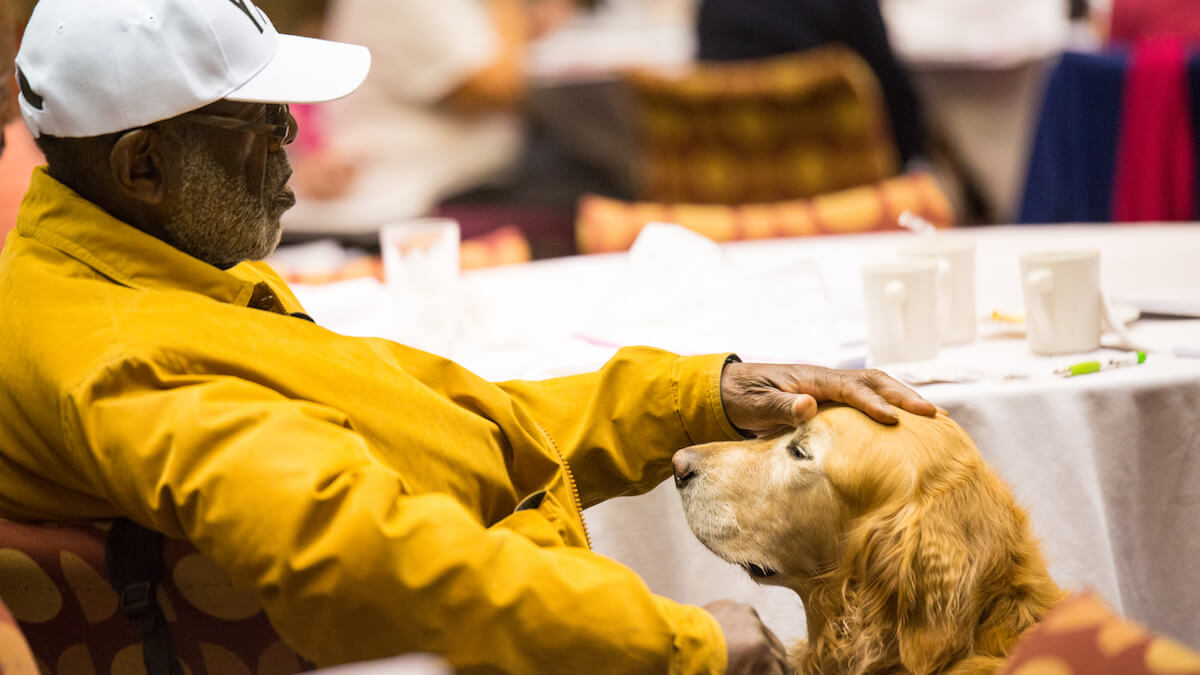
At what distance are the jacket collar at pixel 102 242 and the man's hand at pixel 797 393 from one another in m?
0.71

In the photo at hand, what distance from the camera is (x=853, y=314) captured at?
231 cm

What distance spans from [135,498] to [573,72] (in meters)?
4.29

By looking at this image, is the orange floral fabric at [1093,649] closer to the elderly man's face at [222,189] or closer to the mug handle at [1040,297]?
the mug handle at [1040,297]

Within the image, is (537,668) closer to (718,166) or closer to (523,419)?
(523,419)

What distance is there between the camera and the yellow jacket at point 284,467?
1.19 m

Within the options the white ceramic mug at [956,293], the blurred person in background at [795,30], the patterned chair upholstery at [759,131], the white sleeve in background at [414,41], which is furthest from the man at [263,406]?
the white sleeve in background at [414,41]

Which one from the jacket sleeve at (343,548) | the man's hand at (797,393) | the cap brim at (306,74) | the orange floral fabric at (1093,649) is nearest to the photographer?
the orange floral fabric at (1093,649)

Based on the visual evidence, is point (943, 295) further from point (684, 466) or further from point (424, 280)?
point (424, 280)

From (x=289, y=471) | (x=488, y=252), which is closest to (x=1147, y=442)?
(x=289, y=471)

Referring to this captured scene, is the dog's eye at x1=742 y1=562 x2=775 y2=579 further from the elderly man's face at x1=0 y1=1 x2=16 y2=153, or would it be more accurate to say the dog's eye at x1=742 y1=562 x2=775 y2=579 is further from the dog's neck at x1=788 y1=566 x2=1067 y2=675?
the elderly man's face at x1=0 y1=1 x2=16 y2=153

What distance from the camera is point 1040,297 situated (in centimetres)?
193

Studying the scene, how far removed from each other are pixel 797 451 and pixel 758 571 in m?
0.18

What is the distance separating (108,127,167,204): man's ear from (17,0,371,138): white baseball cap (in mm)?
22

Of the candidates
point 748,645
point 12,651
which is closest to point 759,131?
point 748,645
